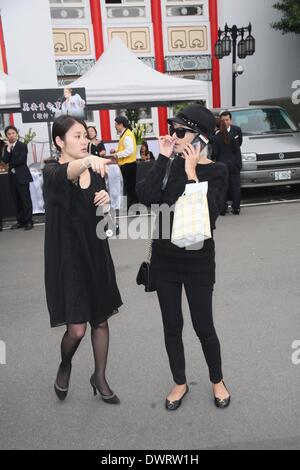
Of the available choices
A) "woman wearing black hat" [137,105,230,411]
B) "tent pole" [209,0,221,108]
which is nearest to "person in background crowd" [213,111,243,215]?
"woman wearing black hat" [137,105,230,411]

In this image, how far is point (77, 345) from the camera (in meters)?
2.93

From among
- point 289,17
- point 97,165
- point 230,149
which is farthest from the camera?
point 289,17

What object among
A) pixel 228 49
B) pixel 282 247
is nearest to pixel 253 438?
pixel 282 247

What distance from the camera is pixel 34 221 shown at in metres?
9.28

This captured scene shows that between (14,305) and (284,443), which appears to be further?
(14,305)

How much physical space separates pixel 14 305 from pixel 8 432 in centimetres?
224

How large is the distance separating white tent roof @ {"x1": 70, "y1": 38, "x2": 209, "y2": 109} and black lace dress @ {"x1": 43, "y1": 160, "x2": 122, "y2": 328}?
7.19m

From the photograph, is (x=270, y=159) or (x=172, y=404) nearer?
(x=172, y=404)

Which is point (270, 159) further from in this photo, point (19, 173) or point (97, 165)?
point (97, 165)

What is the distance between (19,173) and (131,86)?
2.97m

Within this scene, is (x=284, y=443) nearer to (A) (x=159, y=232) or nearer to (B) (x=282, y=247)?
(A) (x=159, y=232)

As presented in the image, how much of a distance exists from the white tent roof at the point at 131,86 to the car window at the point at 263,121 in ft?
3.68

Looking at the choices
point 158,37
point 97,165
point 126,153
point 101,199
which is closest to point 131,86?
point 126,153

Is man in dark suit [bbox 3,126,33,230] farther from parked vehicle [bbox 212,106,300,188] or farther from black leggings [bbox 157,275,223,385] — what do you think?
black leggings [bbox 157,275,223,385]
